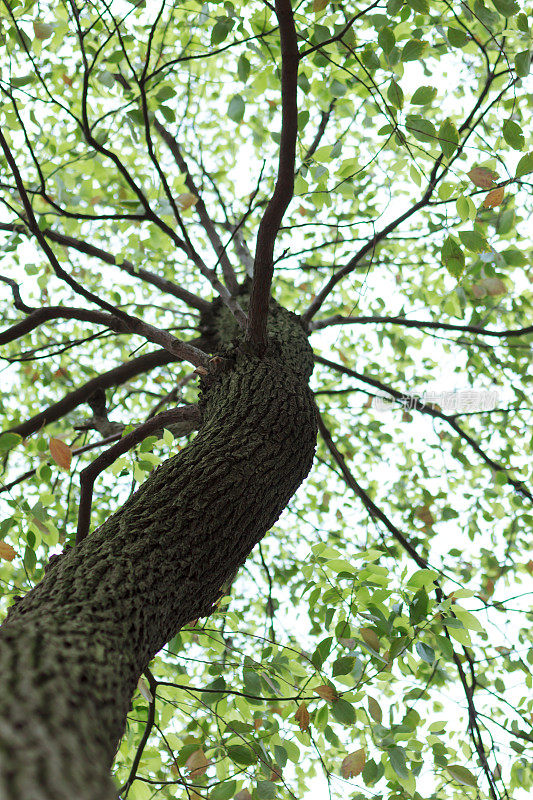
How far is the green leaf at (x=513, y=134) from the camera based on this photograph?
1918 millimetres

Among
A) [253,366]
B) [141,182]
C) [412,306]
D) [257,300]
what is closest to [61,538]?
[253,366]

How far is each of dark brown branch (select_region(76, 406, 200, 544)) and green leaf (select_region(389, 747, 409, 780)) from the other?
1.31 metres

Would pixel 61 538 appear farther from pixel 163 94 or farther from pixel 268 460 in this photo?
pixel 163 94

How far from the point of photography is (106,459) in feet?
7.07

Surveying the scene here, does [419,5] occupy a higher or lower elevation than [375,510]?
higher

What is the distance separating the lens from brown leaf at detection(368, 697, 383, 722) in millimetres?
2012

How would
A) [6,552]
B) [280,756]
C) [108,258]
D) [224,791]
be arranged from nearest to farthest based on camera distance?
1. [224,791]
2. [280,756]
3. [6,552]
4. [108,258]

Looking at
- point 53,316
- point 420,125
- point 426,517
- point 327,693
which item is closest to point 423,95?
point 420,125

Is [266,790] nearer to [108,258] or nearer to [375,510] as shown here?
[375,510]

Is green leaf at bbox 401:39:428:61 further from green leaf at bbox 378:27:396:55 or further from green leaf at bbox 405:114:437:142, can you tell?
green leaf at bbox 405:114:437:142

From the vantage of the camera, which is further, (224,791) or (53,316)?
(53,316)

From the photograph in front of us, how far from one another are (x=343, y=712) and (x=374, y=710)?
7.5 inches

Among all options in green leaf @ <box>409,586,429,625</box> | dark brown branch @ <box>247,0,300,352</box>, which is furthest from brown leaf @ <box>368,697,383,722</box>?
dark brown branch @ <box>247,0,300,352</box>

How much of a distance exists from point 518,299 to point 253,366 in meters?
3.13
